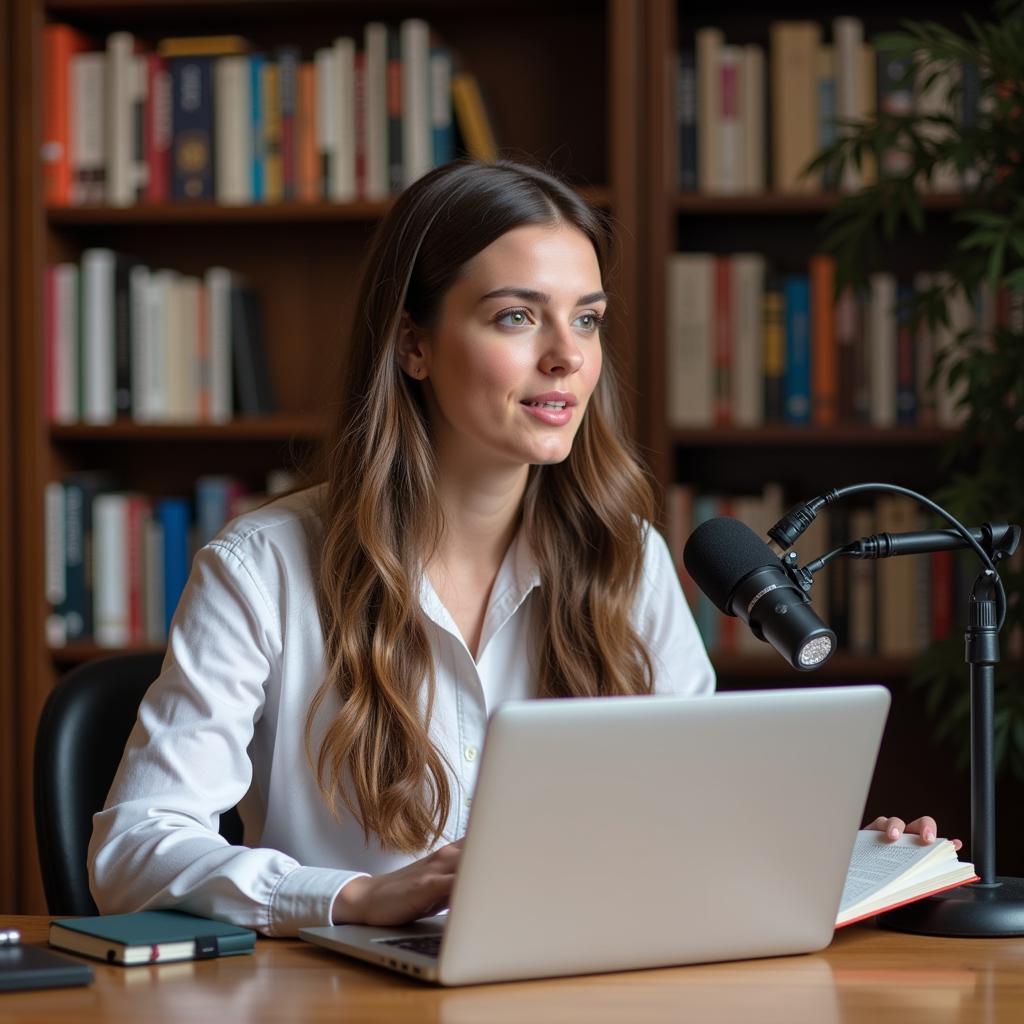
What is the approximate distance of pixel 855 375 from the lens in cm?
282

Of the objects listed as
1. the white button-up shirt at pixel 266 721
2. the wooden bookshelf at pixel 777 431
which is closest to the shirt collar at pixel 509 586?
the white button-up shirt at pixel 266 721

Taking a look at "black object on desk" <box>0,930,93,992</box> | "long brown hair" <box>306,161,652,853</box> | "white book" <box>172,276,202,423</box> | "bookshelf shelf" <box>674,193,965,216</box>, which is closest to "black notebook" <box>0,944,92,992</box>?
"black object on desk" <box>0,930,93,992</box>

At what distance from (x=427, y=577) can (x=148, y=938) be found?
66 centimetres

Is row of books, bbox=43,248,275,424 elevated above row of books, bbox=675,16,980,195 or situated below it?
below

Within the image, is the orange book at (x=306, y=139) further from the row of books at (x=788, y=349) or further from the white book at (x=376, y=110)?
the row of books at (x=788, y=349)

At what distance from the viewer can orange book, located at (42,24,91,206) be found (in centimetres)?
293

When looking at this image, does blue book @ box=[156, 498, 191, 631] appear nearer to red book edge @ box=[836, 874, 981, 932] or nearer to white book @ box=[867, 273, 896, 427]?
white book @ box=[867, 273, 896, 427]

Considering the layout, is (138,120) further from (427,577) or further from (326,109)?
(427,577)

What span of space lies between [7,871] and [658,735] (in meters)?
2.24

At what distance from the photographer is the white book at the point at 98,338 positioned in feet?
9.62

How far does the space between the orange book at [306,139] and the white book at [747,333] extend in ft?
2.62

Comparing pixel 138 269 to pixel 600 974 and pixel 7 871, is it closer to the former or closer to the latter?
pixel 7 871

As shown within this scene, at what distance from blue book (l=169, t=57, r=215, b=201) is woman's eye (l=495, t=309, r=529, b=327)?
1.43 m

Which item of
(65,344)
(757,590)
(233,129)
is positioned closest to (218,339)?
(65,344)
